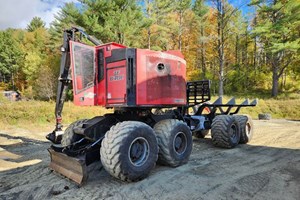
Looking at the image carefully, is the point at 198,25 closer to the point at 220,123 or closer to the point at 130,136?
the point at 220,123

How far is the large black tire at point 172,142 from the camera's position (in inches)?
190

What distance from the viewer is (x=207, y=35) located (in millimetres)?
26578

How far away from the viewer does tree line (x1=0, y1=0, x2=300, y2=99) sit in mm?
20891

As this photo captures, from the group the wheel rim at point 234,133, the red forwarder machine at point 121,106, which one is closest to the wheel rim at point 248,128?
the wheel rim at point 234,133

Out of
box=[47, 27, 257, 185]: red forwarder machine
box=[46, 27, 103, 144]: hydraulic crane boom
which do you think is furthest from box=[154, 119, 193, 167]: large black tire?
box=[46, 27, 103, 144]: hydraulic crane boom

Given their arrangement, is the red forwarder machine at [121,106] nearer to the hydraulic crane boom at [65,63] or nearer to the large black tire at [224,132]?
the hydraulic crane boom at [65,63]

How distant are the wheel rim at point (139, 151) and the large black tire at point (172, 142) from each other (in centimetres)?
50

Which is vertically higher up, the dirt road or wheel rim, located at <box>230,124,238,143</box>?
wheel rim, located at <box>230,124,238,143</box>

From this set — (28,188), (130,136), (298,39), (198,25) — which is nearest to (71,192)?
(28,188)

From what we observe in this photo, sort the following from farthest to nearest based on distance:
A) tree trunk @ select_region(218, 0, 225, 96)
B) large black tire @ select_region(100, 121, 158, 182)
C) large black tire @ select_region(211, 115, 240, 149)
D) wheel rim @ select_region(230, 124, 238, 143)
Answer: tree trunk @ select_region(218, 0, 225, 96), wheel rim @ select_region(230, 124, 238, 143), large black tire @ select_region(211, 115, 240, 149), large black tire @ select_region(100, 121, 158, 182)

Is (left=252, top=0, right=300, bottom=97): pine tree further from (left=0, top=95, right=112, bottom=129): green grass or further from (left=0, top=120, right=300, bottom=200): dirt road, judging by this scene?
(left=0, top=120, right=300, bottom=200): dirt road

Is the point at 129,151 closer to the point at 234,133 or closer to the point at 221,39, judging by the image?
the point at 234,133

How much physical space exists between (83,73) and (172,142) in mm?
2211

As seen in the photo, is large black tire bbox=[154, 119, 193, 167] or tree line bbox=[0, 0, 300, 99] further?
tree line bbox=[0, 0, 300, 99]
